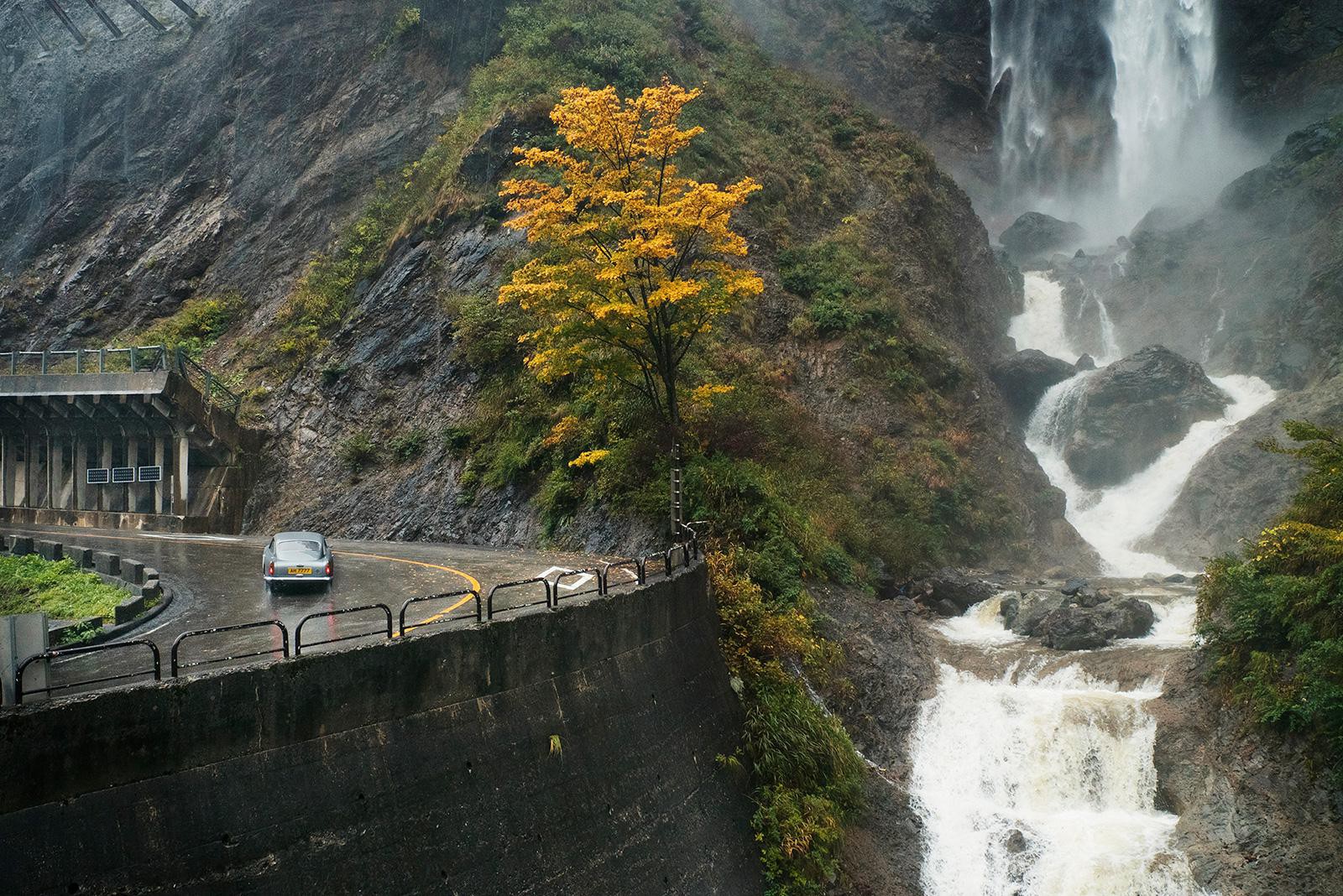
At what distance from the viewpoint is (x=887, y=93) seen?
203 ft

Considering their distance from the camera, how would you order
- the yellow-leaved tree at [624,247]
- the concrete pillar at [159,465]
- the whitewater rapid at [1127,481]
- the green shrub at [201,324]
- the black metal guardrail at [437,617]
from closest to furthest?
the black metal guardrail at [437,617] → the yellow-leaved tree at [624,247] → the concrete pillar at [159,465] → the whitewater rapid at [1127,481] → the green shrub at [201,324]

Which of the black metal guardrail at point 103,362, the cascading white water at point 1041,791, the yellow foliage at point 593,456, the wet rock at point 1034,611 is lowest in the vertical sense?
the cascading white water at point 1041,791

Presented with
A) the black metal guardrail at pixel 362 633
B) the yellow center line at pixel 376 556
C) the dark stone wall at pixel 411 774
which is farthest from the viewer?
the yellow center line at pixel 376 556

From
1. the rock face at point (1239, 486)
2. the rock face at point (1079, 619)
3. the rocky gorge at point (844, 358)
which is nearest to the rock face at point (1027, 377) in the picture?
the rocky gorge at point (844, 358)

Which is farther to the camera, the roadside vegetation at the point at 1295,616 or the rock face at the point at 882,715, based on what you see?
the rock face at the point at 882,715

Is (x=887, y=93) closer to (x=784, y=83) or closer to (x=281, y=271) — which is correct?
(x=784, y=83)

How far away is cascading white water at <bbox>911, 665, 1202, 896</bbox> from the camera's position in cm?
1661

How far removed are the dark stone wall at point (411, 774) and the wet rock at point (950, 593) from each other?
9847 millimetres

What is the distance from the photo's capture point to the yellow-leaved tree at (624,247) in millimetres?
20281

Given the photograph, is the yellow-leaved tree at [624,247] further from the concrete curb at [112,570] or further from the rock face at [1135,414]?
the rock face at [1135,414]

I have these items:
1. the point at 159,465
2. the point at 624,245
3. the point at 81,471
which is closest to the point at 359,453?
the point at 159,465

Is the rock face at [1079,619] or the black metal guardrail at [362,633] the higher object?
the black metal guardrail at [362,633]

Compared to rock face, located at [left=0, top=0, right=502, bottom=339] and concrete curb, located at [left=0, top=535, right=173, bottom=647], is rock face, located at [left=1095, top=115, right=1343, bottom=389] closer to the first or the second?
rock face, located at [left=0, top=0, right=502, bottom=339]

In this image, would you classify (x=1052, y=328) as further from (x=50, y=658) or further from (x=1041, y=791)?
(x=50, y=658)
